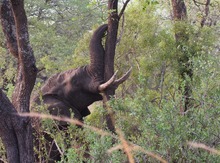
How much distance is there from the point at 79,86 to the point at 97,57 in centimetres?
50

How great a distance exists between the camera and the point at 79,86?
7.21m

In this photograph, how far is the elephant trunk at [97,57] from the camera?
7.19 meters

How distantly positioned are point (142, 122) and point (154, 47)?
200 inches

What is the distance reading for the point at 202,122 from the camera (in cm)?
332

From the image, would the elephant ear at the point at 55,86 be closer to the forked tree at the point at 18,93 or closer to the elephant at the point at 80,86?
the elephant at the point at 80,86

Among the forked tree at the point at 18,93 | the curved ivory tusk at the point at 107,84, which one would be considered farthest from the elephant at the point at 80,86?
the forked tree at the point at 18,93

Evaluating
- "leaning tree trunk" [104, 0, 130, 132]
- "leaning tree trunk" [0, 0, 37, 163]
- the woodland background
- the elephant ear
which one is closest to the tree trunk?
"leaning tree trunk" [104, 0, 130, 132]

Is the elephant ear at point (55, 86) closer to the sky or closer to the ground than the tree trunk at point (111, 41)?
closer to the ground

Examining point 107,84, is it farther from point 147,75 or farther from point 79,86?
point 147,75

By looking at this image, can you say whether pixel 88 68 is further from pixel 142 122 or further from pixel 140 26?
pixel 142 122

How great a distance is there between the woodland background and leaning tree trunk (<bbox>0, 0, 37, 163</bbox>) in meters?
0.36

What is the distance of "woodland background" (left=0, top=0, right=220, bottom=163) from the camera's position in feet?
10.5

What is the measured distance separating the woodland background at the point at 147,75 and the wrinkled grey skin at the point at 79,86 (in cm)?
41

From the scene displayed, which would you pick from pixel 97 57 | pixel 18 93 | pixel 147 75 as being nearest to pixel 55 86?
pixel 97 57
